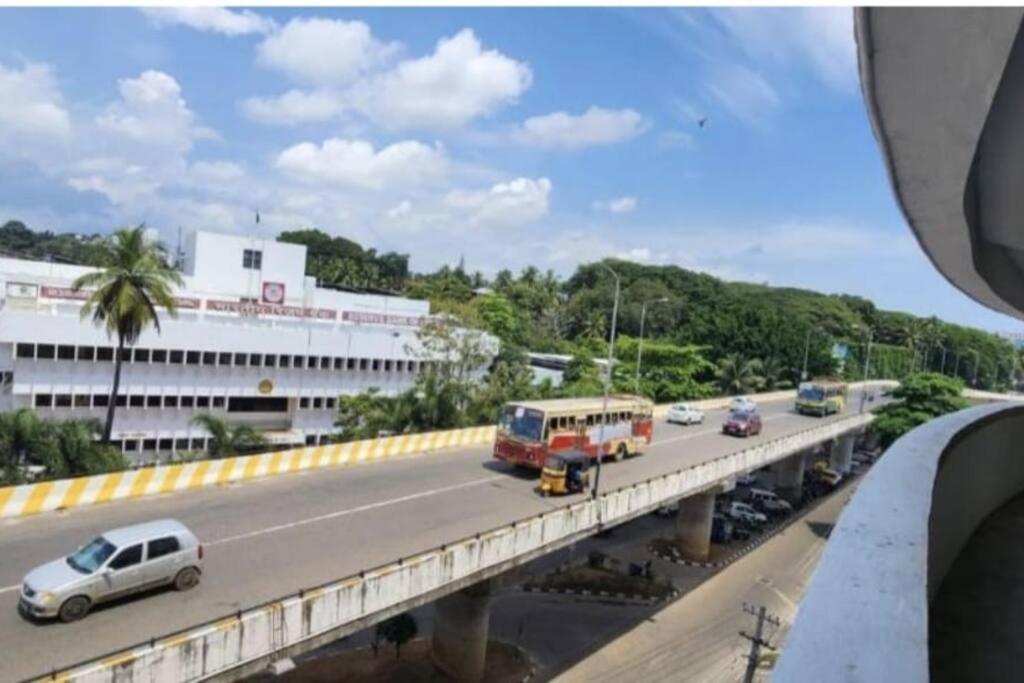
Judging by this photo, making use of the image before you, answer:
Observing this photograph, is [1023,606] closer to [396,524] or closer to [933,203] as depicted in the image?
[933,203]

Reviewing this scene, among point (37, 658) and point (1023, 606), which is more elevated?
point (1023, 606)

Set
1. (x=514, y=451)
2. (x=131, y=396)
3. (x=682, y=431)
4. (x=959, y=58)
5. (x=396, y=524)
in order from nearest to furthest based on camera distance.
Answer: (x=959, y=58)
(x=396, y=524)
(x=514, y=451)
(x=131, y=396)
(x=682, y=431)

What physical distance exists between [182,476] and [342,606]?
7.88 m

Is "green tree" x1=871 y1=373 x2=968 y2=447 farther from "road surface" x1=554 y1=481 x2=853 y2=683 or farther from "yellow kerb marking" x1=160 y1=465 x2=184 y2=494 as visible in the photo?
"yellow kerb marking" x1=160 y1=465 x2=184 y2=494

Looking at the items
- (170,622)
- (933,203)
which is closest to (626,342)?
(170,622)

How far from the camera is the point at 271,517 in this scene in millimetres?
16281

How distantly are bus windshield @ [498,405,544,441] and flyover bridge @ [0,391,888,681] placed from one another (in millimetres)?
1368

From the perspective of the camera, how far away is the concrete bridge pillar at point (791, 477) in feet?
151

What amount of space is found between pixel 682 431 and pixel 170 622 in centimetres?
2850

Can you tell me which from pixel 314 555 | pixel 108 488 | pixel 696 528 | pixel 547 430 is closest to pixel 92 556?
pixel 314 555

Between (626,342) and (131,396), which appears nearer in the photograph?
(131,396)

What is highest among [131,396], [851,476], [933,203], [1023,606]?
[933,203]

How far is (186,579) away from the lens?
1235 centimetres

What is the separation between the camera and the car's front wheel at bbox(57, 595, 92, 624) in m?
10.8
